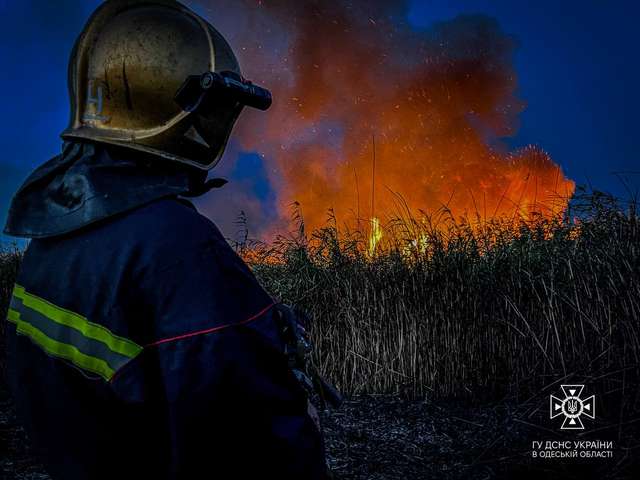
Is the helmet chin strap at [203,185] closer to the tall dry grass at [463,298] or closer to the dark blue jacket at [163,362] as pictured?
the dark blue jacket at [163,362]

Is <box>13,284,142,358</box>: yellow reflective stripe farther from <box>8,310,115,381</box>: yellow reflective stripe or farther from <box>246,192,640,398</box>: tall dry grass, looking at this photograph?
<box>246,192,640,398</box>: tall dry grass

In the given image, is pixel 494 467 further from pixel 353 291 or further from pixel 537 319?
pixel 353 291

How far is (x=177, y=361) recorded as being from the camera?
3.18 ft

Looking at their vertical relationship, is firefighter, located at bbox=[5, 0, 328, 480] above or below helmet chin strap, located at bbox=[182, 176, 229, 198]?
below

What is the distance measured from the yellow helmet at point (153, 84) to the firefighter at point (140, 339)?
0.13ft

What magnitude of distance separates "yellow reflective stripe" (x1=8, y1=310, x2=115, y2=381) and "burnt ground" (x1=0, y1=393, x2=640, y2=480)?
3096mm

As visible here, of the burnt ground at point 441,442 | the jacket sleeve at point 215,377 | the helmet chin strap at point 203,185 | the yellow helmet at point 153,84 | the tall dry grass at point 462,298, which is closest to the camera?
the jacket sleeve at point 215,377

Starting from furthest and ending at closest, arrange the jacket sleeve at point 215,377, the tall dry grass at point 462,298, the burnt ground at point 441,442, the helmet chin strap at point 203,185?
the tall dry grass at point 462,298 < the burnt ground at point 441,442 < the helmet chin strap at point 203,185 < the jacket sleeve at point 215,377

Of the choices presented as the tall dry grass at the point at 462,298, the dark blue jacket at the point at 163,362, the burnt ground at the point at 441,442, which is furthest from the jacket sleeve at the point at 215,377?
the tall dry grass at the point at 462,298

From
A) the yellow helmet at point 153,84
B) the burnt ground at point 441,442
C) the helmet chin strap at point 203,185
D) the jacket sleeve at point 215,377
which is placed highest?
the yellow helmet at point 153,84

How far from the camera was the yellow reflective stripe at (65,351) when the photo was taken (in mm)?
1023

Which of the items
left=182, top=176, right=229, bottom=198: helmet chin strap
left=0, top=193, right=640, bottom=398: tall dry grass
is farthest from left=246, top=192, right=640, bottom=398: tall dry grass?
left=182, top=176, right=229, bottom=198: helmet chin strap

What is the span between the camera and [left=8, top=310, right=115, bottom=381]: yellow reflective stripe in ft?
3.36

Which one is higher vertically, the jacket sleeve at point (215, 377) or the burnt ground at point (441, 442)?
the jacket sleeve at point (215, 377)
